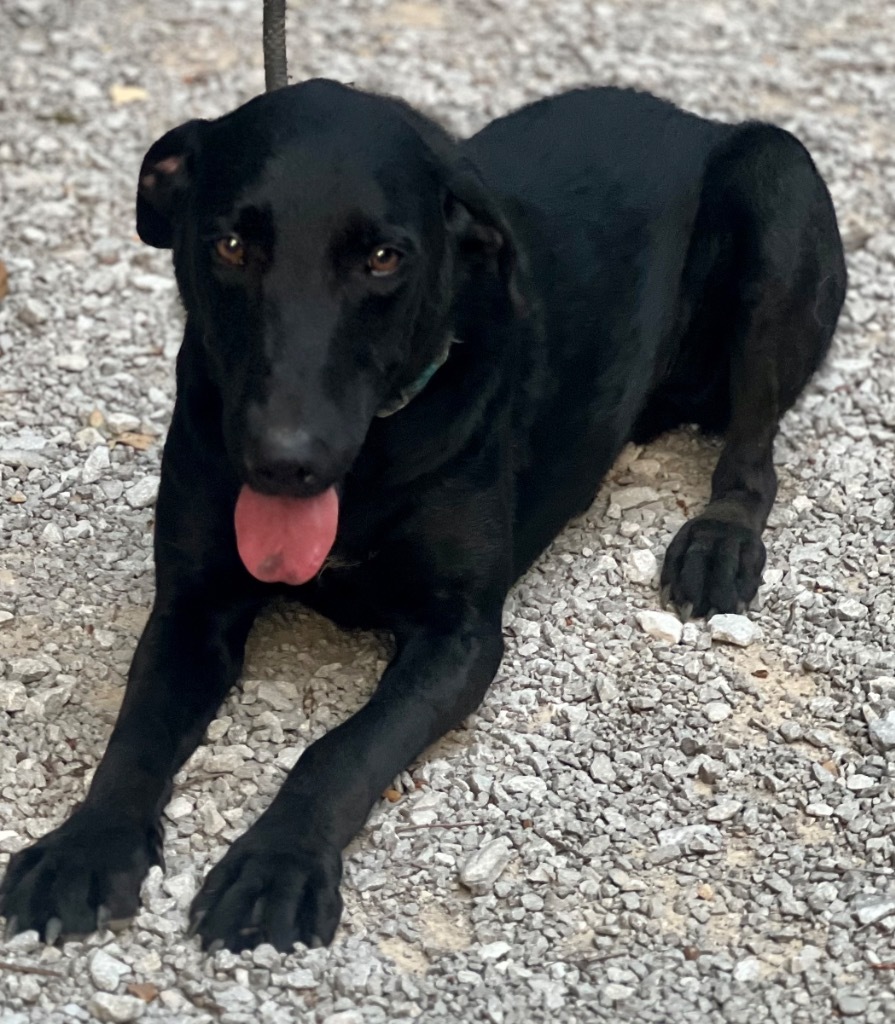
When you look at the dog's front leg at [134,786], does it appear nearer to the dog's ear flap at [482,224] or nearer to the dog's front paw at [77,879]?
the dog's front paw at [77,879]

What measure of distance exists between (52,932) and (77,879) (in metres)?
0.10

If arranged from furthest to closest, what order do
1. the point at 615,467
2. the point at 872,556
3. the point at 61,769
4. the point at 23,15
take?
the point at 23,15 < the point at 615,467 < the point at 872,556 < the point at 61,769

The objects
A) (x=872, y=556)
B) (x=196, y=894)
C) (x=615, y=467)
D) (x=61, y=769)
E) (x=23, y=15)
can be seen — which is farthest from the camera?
(x=23, y=15)

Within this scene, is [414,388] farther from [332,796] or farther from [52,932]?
[52,932]

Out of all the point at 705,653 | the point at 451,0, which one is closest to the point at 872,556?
the point at 705,653

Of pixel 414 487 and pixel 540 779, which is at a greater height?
pixel 414 487

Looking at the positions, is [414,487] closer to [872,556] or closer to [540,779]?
[540,779]

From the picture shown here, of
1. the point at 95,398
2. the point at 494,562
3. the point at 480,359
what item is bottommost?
the point at 95,398

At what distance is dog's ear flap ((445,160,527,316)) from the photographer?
11.2 ft

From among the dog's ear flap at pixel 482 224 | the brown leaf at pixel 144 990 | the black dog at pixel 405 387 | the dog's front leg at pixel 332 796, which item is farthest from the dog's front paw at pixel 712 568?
the brown leaf at pixel 144 990

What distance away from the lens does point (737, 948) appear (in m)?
3.12

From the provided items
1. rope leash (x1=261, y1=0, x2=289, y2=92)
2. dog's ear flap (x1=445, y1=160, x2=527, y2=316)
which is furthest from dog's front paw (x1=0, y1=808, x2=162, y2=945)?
rope leash (x1=261, y1=0, x2=289, y2=92)

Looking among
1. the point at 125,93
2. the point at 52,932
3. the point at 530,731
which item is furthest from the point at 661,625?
the point at 125,93

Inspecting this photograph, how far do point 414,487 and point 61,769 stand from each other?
2.96 ft
